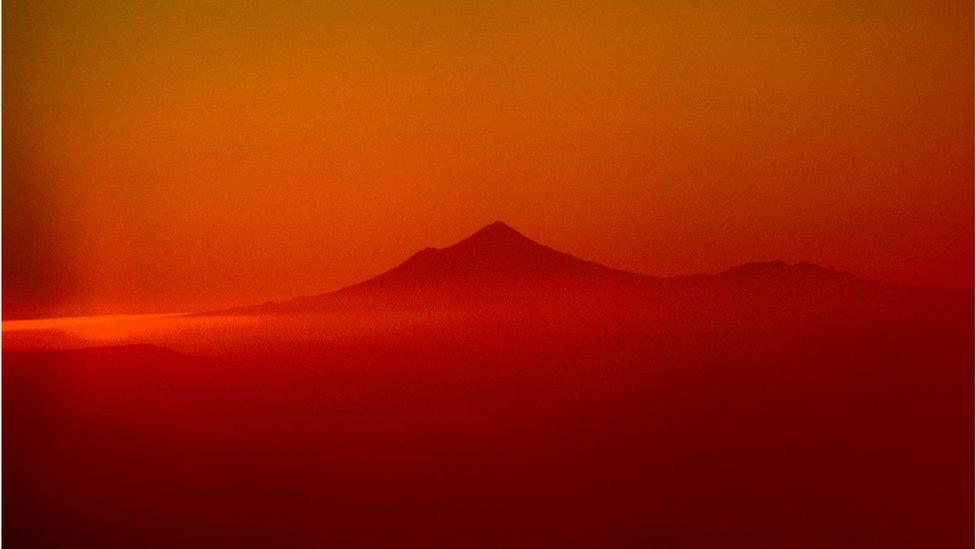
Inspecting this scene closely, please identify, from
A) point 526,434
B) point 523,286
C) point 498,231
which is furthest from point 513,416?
point 498,231

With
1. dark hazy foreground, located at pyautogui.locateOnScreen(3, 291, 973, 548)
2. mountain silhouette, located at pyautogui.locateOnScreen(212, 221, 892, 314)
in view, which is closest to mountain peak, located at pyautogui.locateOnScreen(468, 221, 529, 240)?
mountain silhouette, located at pyautogui.locateOnScreen(212, 221, 892, 314)

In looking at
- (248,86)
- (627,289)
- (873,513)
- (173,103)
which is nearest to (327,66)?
(248,86)

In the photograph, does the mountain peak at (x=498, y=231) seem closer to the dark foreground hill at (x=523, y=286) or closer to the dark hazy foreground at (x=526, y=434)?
the dark foreground hill at (x=523, y=286)

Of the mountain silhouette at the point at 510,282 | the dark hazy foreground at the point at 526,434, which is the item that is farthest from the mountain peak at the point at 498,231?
the dark hazy foreground at the point at 526,434

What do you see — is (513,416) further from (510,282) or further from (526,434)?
(510,282)

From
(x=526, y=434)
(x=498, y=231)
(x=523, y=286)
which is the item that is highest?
(x=498, y=231)

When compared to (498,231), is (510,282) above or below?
below
